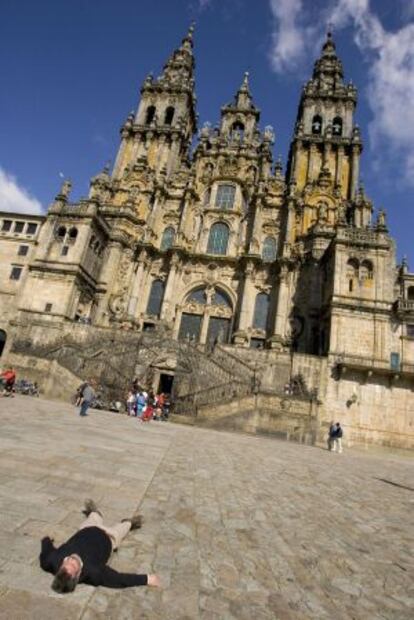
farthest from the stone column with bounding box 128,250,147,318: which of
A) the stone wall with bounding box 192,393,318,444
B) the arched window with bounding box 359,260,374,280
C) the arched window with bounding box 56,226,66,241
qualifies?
the arched window with bounding box 359,260,374,280

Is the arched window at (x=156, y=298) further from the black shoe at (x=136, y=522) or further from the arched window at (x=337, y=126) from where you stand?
the black shoe at (x=136, y=522)

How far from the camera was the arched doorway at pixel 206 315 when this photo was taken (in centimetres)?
3250

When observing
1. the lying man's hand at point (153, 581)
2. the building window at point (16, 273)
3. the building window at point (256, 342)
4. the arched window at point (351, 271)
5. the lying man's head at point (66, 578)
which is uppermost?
the arched window at point (351, 271)

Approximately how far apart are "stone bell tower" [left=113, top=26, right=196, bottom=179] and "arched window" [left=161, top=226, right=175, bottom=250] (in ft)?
20.2

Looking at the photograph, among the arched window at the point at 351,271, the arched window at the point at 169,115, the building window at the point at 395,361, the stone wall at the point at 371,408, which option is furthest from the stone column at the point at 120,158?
the building window at the point at 395,361

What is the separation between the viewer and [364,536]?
204 inches

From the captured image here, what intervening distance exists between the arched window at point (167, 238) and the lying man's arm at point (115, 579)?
33.5m

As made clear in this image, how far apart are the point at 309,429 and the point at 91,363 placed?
44.3 ft

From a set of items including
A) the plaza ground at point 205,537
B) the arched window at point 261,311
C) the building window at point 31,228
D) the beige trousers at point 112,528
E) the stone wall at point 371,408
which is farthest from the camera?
Answer: the arched window at point 261,311

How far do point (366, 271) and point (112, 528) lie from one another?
27.6 metres

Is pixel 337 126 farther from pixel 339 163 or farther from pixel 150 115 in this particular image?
pixel 150 115

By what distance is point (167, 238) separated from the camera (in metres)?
36.3

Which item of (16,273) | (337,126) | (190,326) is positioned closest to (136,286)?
(190,326)

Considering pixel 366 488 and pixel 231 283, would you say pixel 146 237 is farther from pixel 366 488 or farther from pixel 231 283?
pixel 366 488
